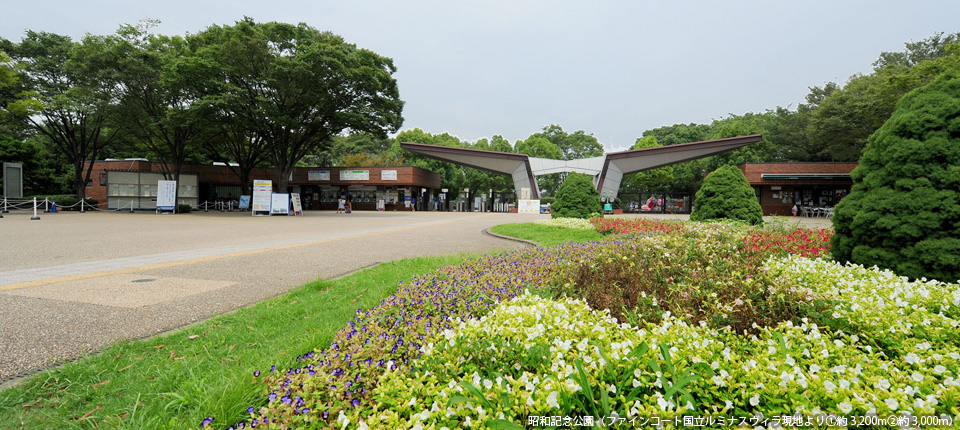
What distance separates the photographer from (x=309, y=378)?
1.88 m


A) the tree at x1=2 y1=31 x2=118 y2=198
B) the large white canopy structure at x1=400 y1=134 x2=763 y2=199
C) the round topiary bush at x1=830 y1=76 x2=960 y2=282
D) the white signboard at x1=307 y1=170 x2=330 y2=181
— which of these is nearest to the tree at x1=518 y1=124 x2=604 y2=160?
the large white canopy structure at x1=400 y1=134 x2=763 y2=199

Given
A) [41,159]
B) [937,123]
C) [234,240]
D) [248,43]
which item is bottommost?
[234,240]

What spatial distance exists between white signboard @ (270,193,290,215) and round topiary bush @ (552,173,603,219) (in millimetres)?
18354

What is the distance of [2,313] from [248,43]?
22.9m

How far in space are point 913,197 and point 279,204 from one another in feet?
92.1

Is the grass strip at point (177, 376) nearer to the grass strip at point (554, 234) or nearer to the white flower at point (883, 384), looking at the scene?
the white flower at point (883, 384)

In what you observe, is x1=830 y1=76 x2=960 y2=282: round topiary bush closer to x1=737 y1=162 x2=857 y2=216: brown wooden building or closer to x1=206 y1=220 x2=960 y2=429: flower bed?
x1=206 y1=220 x2=960 y2=429: flower bed

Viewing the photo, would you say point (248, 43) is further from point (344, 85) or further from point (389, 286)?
point (389, 286)

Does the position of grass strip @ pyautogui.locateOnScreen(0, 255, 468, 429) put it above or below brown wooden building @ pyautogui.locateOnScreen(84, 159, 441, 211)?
below

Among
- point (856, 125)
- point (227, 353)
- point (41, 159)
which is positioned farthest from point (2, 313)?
point (41, 159)

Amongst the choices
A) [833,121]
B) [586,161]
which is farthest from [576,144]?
[833,121]

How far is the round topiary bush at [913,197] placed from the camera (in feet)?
12.6

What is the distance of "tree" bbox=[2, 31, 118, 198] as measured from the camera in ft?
77.3

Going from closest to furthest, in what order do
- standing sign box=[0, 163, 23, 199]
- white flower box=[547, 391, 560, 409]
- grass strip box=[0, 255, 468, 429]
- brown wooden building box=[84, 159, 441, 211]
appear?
white flower box=[547, 391, 560, 409] → grass strip box=[0, 255, 468, 429] → standing sign box=[0, 163, 23, 199] → brown wooden building box=[84, 159, 441, 211]
